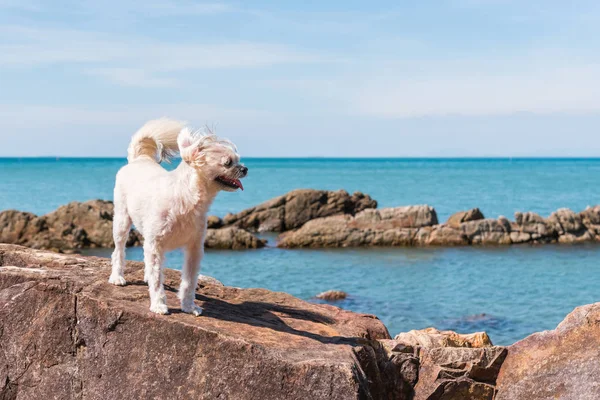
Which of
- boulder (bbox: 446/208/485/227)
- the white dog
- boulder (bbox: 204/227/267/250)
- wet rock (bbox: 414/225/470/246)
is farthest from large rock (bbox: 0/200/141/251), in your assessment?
the white dog

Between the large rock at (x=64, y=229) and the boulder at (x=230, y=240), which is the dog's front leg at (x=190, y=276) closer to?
the large rock at (x=64, y=229)

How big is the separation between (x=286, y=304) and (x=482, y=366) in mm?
2395

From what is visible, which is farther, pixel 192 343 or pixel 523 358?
pixel 523 358

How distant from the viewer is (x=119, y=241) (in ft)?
26.2

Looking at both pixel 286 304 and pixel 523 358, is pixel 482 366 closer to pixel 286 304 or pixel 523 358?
pixel 523 358

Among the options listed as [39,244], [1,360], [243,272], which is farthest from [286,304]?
[39,244]

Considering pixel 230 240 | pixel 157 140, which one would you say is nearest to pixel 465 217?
pixel 230 240

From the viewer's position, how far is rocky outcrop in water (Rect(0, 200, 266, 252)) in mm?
31062

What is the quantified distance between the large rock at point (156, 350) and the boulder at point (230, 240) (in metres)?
23.9

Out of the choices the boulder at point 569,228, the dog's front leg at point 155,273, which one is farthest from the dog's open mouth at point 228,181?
the boulder at point 569,228

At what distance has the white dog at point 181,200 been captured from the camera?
6.66m

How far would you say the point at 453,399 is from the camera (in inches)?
285

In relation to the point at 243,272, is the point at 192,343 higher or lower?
higher

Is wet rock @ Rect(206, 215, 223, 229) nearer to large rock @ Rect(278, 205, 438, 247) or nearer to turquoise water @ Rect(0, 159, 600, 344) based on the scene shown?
large rock @ Rect(278, 205, 438, 247)
